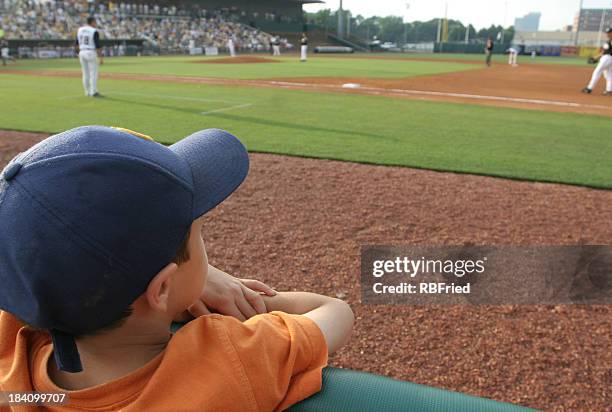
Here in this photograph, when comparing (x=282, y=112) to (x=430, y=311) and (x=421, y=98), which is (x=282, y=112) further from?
(x=430, y=311)

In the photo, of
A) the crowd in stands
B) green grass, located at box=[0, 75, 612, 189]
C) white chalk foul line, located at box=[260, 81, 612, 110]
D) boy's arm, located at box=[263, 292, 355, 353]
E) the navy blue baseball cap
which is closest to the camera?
the navy blue baseball cap

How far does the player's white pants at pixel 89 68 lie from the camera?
476 inches

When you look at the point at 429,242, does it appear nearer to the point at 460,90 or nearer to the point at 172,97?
the point at 172,97

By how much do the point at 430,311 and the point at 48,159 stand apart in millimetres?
2630

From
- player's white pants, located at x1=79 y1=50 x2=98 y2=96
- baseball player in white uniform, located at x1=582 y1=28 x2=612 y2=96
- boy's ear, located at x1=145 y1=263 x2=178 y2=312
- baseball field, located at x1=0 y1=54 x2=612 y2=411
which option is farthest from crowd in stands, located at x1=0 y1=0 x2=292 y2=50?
boy's ear, located at x1=145 y1=263 x2=178 y2=312

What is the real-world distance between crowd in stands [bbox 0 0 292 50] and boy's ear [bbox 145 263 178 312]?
41401mm

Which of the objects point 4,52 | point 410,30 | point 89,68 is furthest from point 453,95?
point 410,30

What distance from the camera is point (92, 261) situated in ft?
2.92

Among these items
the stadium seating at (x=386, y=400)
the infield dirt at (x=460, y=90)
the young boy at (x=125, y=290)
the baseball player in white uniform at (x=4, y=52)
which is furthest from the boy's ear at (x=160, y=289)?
the baseball player in white uniform at (x=4, y=52)

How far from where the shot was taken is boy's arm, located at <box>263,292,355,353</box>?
1.28 m

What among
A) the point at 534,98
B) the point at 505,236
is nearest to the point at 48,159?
the point at 505,236

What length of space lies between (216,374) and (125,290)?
0.81ft

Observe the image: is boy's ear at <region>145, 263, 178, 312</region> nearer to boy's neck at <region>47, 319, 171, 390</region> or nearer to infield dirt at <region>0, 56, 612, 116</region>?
boy's neck at <region>47, 319, 171, 390</region>

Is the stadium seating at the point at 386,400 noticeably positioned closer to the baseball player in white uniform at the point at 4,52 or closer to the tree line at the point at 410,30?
the baseball player in white uniform at the point at 4,52
